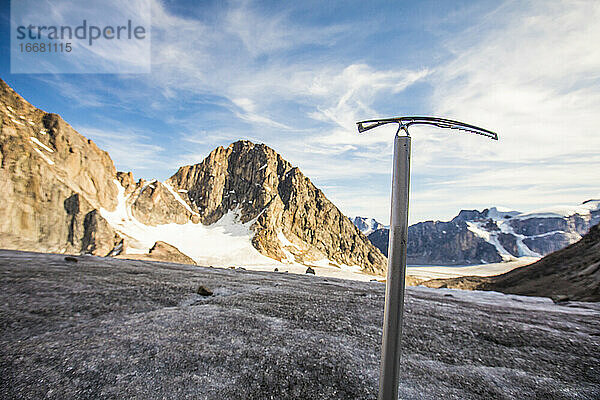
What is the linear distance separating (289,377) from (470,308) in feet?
20.9

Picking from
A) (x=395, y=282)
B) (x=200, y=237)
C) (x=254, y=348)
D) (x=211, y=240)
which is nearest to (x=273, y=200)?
(x=211, y=240)

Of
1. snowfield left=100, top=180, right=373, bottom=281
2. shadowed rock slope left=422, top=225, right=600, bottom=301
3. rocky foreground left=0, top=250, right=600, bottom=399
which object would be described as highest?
rocky foreground left=0, top=250, right=600, bottom=399

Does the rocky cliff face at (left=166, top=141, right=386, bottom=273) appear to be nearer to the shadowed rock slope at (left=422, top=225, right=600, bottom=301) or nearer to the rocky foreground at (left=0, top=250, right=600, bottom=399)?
the shadowed rock slope at (left=422, top=225, right=600, bottom=301)

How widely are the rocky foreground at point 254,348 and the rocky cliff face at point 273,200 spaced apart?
11848 centimetres

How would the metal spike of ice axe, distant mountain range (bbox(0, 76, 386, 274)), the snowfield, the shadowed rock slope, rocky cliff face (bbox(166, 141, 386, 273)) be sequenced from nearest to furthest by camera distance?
the metal spike of ice axe, the shadowed rock slope, distant mountain range (bbox(0, 76, 386, 274)), the snowfield, rocky cliff face (bbox(166, 141, 386, 273))

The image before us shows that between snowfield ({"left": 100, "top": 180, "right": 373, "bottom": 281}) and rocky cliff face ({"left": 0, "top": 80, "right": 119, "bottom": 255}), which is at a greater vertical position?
rocky cliff face ({"left": 0, "top": 80, "right": 119, "bottom": 255})

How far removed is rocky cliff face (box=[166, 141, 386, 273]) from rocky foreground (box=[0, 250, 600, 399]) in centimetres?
11848

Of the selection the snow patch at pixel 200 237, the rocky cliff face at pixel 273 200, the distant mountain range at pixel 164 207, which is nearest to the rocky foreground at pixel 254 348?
the distant mountain range at pixel 164 207

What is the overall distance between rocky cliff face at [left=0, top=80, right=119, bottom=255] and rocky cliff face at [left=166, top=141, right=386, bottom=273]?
5133 cm

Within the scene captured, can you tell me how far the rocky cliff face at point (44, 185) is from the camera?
67312 millimetres

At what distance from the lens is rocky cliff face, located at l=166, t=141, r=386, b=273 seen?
5118 inches

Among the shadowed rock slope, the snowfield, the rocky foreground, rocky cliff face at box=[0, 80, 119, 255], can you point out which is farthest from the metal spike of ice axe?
rocky cliff face at box=[0, 80, 119, 255]

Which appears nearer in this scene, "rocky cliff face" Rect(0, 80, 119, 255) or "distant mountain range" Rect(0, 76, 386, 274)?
"rocky cliff face" Rect(0, 80, 119, 255)

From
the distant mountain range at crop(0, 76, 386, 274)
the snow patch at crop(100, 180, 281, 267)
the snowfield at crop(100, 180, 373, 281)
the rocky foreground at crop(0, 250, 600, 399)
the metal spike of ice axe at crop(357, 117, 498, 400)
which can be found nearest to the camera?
the metal spike of ice axe at crop(357, 117, 498, 400)
